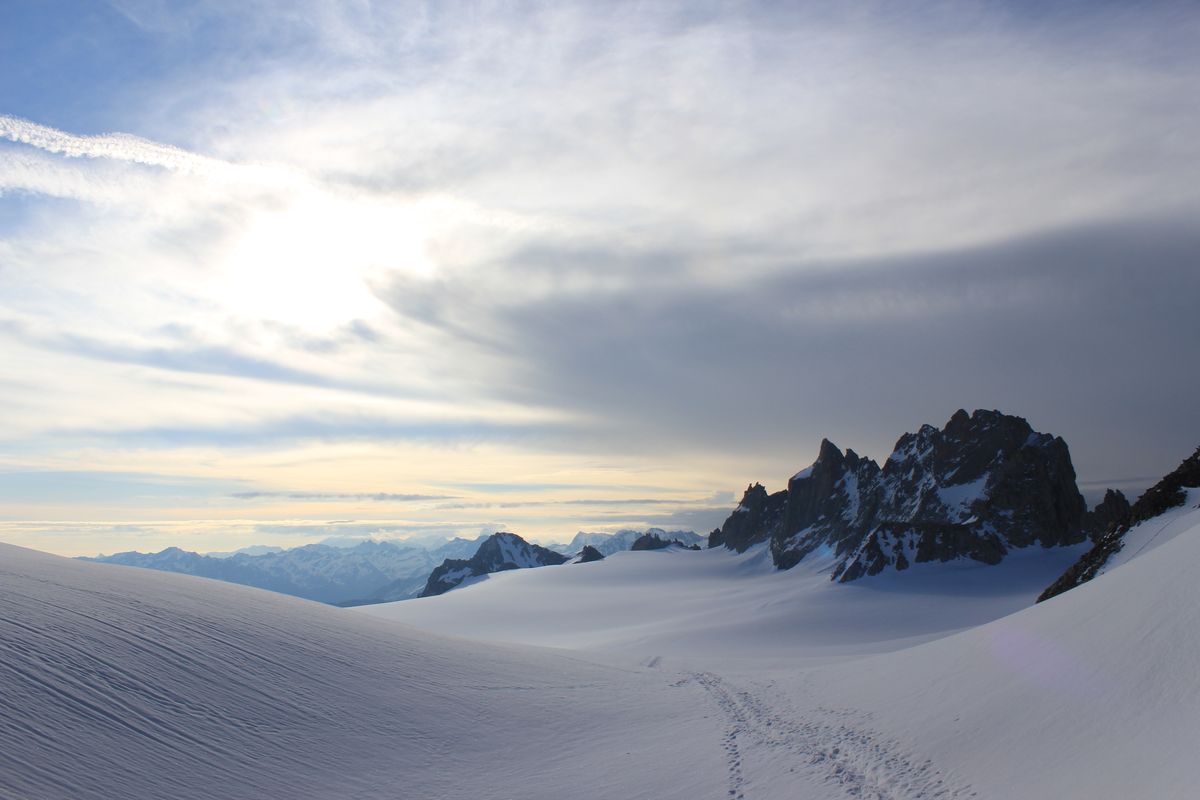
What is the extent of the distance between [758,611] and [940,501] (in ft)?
136

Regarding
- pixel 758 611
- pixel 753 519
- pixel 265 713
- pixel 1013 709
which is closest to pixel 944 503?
pixel 758 611

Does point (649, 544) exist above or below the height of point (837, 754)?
below

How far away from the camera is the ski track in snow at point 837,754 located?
518 inches

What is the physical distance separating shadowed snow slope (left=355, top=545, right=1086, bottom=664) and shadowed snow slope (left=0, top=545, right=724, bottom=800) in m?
21.2

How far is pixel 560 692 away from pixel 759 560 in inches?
4439

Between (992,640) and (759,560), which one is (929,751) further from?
(759,560)

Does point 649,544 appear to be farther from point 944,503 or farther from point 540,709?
point 540,709

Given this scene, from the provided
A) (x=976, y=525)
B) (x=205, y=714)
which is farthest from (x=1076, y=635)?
(x=976, y=525)

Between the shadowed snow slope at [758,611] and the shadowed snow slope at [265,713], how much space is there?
21239mm

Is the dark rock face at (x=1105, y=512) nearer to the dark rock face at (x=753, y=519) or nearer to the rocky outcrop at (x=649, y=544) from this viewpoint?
the dark rock face at (x=753, y=519)

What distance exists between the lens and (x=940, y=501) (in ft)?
298

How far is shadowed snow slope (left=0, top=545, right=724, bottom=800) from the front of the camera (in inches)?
489

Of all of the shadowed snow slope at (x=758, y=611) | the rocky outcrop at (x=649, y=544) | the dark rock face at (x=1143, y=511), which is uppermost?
the dark rock face at (x=1143, y=511)

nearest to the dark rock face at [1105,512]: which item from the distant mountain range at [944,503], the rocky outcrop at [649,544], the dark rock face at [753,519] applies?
the distant mountain range at [944,503]
